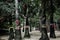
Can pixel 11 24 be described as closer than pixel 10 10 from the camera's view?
No

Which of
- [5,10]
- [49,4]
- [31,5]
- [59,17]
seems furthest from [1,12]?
[59,17]

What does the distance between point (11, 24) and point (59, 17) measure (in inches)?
338

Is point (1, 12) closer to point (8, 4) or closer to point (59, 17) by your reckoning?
point (8, 4)

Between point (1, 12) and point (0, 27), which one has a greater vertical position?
point (1, 12)

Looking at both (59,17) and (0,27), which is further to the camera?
(59,17)

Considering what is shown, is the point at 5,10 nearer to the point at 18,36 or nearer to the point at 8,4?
the point at 8,4

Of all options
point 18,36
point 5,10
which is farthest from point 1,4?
point 18,36

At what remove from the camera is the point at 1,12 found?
16.4 metres

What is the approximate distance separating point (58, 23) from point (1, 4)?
15.6 m

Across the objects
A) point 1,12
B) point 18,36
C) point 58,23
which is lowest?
point 58,23

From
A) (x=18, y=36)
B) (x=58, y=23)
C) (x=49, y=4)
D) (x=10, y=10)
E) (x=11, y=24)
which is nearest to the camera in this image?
(x=18, y=36)

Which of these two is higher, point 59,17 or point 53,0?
point 53,0

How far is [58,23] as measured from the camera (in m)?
30.1

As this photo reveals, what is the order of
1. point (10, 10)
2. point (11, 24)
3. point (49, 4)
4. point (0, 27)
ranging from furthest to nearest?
point (11, 24) < point (0, 27) < point (10, 10) < point (49, 4)
